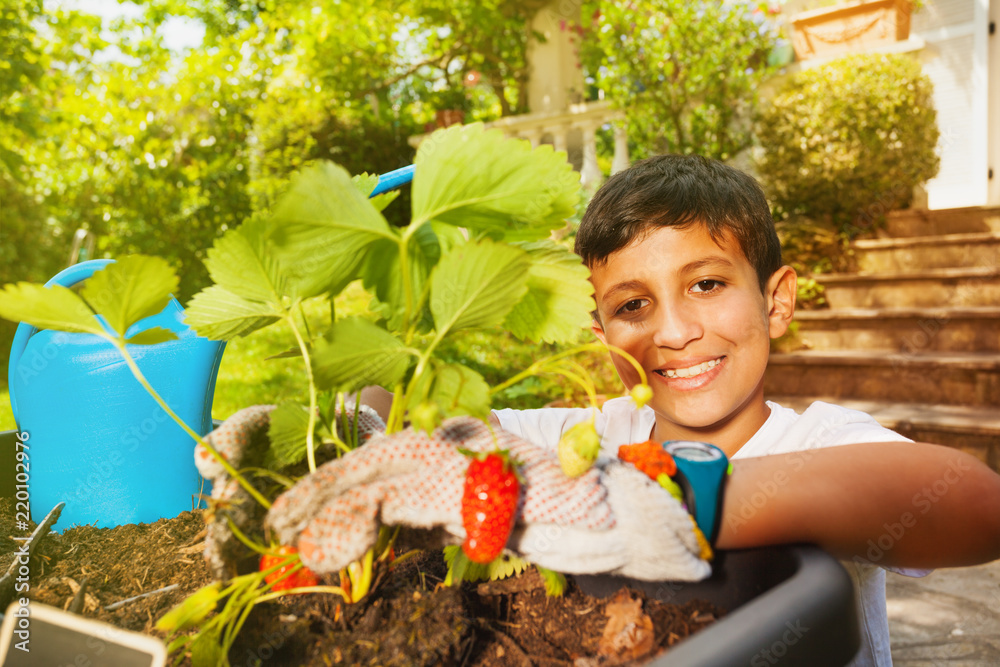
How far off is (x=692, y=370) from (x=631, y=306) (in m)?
0.17

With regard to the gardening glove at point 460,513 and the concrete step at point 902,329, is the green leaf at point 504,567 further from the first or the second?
the concrete step at point 902,329

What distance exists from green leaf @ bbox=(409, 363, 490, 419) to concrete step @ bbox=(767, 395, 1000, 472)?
279 cm

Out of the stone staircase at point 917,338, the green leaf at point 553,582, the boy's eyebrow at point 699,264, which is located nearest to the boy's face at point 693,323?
the boy's eyebrow at point 699,264

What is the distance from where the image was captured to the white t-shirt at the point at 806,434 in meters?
0.88

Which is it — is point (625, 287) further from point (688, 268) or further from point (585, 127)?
point (585, 127)

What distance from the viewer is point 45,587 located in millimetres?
730

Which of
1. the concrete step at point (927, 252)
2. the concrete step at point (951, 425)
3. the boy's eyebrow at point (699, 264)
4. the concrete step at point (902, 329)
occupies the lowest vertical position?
the concrete step at point (951, 425)

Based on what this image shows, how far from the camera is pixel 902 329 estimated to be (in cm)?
361

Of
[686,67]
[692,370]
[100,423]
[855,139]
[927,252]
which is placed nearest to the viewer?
[100,423]

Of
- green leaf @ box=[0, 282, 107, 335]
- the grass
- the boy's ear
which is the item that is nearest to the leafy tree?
the grass

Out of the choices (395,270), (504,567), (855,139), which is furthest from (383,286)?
(855,139)

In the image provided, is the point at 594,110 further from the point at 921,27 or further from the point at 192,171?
the point at 192,171

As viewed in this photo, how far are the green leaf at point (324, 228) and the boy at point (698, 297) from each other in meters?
0.69

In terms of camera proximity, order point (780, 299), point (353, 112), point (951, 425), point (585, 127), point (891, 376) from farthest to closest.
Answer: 1. point (353, 112)
2. point (585, 127)
3. point (891, 376)
4. point (951, 425)
5. point (780, 299)
